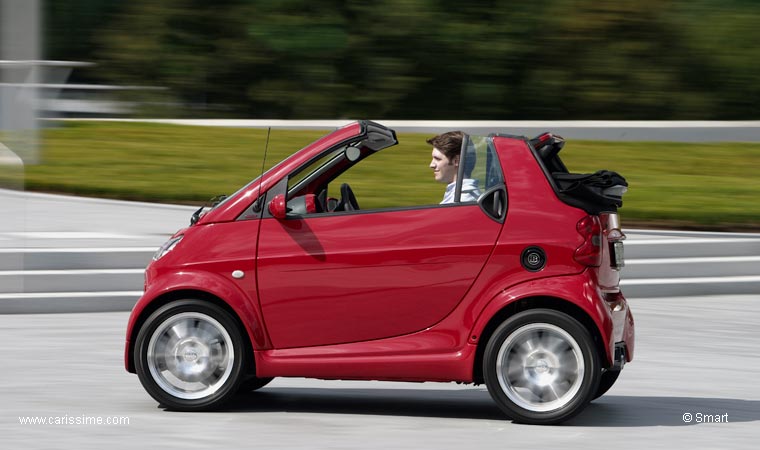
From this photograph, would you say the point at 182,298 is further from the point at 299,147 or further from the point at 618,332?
the point at 299,147

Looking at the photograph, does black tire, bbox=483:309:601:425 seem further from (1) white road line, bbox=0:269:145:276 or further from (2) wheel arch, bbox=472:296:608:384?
(1) white road line, bbox=0:269:145:276

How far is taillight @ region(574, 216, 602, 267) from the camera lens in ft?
20.2

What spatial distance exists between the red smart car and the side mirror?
11 millimetres

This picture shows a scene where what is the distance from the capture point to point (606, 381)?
6887 millimetres

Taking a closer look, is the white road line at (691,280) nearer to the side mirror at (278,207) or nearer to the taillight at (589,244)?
the taillight at (589,244)

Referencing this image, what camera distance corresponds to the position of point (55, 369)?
299 inches

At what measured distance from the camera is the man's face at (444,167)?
6562mm

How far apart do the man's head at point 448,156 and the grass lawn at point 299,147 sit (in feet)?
20.5

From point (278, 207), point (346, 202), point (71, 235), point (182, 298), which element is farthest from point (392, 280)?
point (71, 235)

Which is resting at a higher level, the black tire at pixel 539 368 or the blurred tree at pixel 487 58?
the blurred tree at pixel 487 58

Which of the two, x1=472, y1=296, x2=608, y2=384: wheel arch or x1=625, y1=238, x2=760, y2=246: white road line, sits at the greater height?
x1=472, y1=296, x2=608, y2=384: wheel arch

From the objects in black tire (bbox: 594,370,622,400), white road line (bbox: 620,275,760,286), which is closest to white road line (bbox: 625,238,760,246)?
white road line (bbox: 620,275,760,286)

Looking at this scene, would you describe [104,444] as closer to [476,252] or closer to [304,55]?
[476,252]

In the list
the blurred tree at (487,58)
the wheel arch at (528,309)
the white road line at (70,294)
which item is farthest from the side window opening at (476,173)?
the blurred tree at (487,58)
